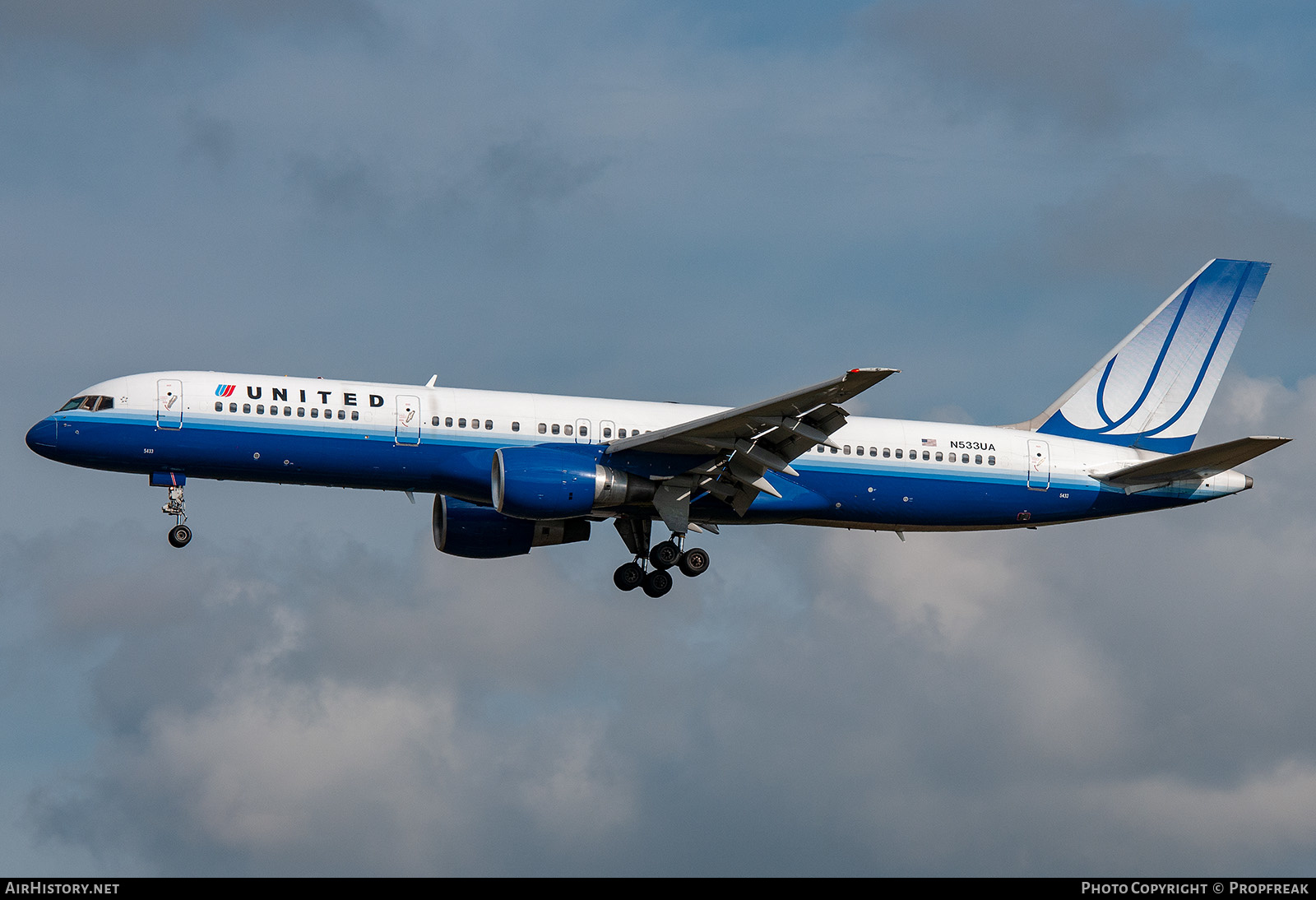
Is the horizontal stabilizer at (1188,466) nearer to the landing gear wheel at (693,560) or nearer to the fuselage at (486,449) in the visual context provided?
the fuselage at (486,449)

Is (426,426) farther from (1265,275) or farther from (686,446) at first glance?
(1265,275)

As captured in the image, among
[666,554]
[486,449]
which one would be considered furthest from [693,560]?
[486,449]

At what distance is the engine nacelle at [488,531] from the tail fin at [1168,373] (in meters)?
14.9

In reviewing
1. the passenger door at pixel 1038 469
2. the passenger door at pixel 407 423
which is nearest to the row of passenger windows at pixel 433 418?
the passenger door at pixel 407 423

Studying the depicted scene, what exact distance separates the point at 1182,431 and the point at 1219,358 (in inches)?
120

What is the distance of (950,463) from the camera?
49.7 meters

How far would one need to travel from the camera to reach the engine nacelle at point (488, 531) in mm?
51625

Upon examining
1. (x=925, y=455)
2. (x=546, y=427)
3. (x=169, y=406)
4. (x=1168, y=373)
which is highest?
(x=1168, y=373)

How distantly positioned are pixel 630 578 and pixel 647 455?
18.9ft

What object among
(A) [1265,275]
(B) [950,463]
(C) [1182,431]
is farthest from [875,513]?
(A) [1265,275]

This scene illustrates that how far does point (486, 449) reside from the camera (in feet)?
152

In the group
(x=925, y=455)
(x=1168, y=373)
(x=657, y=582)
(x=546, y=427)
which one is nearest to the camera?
(x=546, y=427)

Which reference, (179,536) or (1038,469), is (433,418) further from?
(1038,469)

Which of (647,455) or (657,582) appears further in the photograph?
(657,582)
